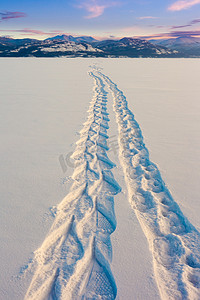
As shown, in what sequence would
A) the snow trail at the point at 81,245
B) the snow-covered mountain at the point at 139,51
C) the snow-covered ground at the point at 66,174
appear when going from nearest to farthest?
the snow trail at the point at 81,245 → the snow-covered ground at the point at 66,174 → the snow-covered mountain at the point at 139,51

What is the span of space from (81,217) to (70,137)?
2.68 metres

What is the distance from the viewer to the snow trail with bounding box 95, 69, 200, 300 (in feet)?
6.63

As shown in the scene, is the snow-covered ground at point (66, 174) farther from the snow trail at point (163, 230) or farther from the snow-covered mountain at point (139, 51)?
the snow-covered mountain at point (139, 51)

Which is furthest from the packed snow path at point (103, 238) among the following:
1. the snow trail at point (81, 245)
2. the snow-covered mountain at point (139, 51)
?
the snow-covered mountain at point (139, 51)

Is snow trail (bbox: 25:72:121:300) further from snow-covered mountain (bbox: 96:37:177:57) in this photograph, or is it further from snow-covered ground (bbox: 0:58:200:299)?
snow-covered mountain (bbox: 96:37:177:57)

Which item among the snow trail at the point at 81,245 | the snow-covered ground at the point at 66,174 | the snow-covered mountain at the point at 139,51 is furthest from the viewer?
the snow-covered mountain at the point at 139,51

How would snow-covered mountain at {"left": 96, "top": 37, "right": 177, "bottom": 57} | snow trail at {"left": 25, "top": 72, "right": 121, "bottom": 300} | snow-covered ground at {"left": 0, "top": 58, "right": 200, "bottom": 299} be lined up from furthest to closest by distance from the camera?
snow-covered mountain at {"left": 96, "top": 37, "right": 177, "bottom": 57}
snow-covered ground at {"left": 0, "top": 58, "right": 200, "bottom": 299}
snow trail at {"left": 25, "top": 72, "right": 121, "bottom": 300}

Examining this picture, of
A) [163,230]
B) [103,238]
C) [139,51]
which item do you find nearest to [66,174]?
[103,238]

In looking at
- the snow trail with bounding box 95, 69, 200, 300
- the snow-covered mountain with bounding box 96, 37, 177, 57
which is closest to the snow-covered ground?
the snow trail with bounding box 95, 69, 200, 300

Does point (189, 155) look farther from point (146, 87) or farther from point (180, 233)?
point (146, 87)

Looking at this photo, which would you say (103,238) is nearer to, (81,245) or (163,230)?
(81,245)

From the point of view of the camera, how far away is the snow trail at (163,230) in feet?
A: 6.63

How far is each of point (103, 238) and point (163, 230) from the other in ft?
2.50

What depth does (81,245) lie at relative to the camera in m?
2.35
